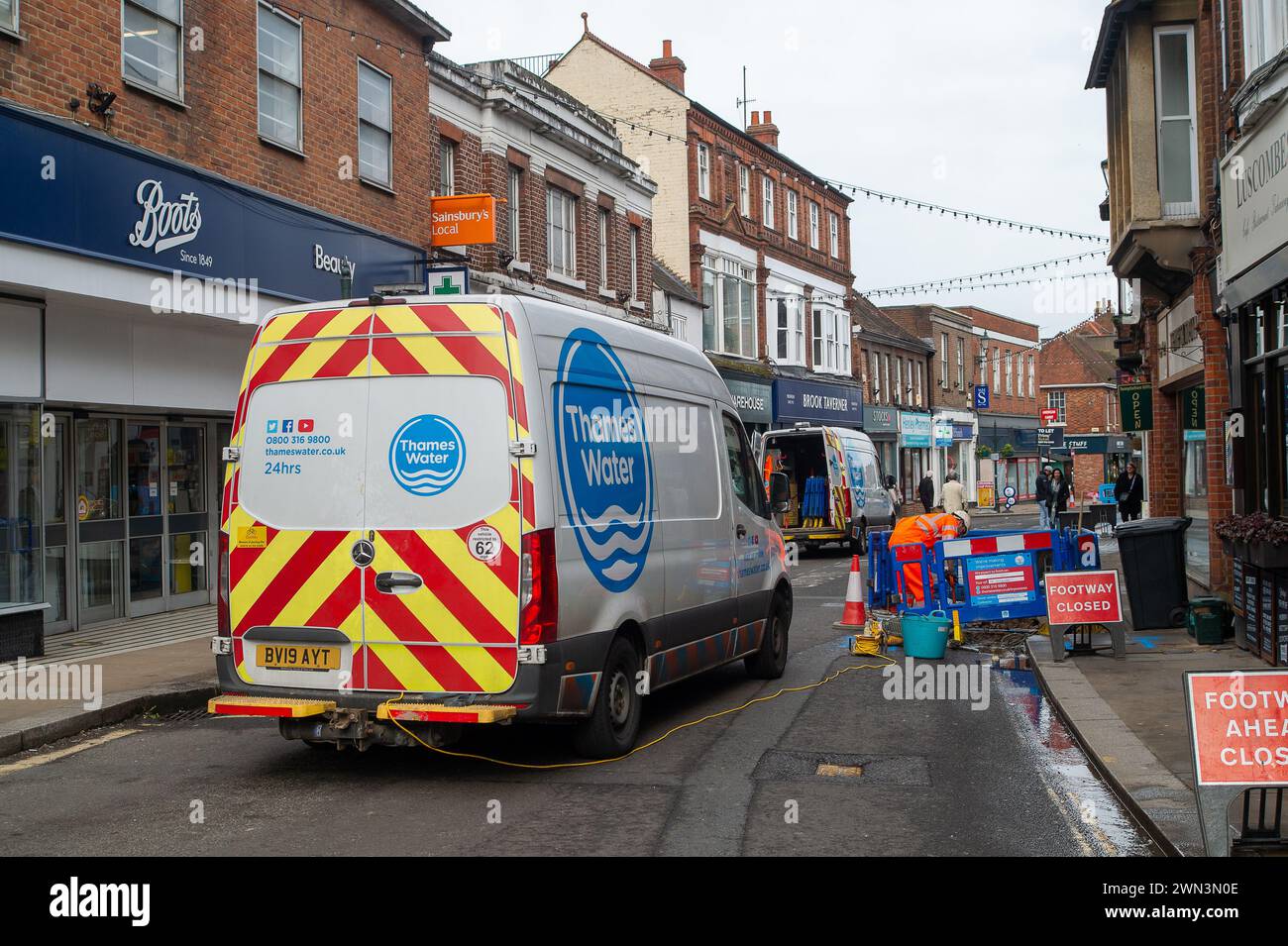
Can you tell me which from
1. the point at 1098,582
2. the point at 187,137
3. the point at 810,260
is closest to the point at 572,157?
the point at 187,137

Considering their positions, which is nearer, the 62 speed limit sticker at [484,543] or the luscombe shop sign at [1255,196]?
the 62 speed limit sticker at [484,543]

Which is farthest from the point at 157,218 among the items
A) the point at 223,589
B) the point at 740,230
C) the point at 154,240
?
the point at 740,230

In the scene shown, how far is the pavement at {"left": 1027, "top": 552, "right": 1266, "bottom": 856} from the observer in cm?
600

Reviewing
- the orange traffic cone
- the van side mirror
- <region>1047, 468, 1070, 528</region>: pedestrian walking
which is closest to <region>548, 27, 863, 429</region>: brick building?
<region>1047, 468, 1070, 528</region>: pedestrian walking

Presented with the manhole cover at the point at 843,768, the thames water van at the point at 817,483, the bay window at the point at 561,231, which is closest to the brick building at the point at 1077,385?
the thames water van at the point at 817,483

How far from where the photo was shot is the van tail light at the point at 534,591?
21.4 ft

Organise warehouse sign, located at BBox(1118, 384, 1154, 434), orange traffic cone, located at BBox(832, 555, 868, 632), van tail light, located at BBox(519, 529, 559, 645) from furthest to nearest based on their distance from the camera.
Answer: warehouse sign, located at BBox(1118, 384, 1154, 434), orange traffic cone, located at BBox(832, 555, 868, 632), van tail light, located at BBox(519, 529, 559, 645)

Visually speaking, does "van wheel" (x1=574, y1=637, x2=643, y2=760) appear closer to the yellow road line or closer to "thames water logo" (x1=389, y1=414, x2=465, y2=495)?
"thames water logo" (x1=389, y1=414, x2=465, y2=495)

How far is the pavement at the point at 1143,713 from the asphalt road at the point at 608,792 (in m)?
0.17

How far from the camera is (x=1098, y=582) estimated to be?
11.0m

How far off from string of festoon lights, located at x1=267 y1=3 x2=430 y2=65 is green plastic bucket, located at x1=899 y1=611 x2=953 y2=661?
10.6 meters

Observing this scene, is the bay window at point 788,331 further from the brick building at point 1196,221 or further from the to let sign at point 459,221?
the to let sign at point 459,221

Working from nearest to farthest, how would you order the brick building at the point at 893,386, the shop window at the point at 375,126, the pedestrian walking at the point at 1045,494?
the shop window at the point at 375,126
the pedestrian walking at the point at 1045,494
the brick building at the point at 893,386

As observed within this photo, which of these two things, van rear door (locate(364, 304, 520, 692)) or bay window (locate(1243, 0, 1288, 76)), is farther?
bay window (locate(1243, 0, 1288, 76))
